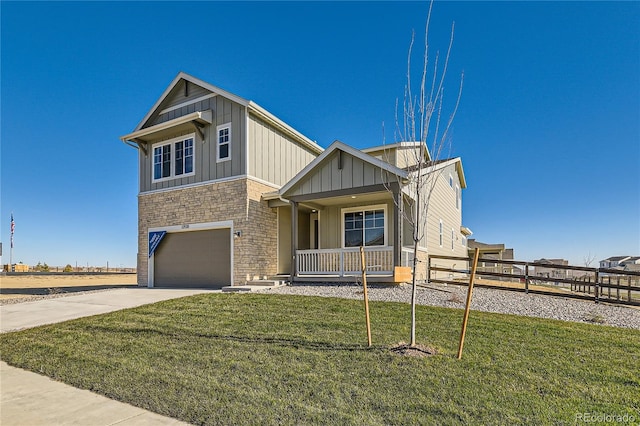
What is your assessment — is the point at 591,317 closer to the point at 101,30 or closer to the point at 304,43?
the point at 304,43

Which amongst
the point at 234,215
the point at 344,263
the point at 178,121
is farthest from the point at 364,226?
the point at 178,121

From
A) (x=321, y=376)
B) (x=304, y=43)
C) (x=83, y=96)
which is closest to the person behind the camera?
(x=321, y=376)

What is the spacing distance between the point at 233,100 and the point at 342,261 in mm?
7573

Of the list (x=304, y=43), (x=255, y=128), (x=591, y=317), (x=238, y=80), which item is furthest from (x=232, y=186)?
(x=591, y=317)

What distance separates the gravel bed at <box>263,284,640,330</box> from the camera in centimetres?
807

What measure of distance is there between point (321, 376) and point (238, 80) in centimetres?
1697

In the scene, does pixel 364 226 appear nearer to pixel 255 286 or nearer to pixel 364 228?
pixel 364 228

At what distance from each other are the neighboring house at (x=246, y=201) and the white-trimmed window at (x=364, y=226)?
4 centimetres

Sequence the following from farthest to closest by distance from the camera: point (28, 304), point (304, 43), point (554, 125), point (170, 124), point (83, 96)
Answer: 1. point (83, 96)
2. point (304, 43)
3. point (554, 125)
4. point (170, 124)
5. point (28, 304)

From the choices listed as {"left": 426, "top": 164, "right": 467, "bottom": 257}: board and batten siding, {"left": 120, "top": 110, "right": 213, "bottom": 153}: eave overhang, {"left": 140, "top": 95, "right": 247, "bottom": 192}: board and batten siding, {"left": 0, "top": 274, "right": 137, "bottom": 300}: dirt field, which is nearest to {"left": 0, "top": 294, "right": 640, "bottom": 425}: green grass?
{"left": 140, "top": 95, "right": 247, "bottom": 192}: board and batten siding

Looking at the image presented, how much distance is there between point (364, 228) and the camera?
14.4 meters

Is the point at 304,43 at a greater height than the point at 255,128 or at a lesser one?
greater

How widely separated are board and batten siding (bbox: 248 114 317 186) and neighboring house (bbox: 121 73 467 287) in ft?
0.15

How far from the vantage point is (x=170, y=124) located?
49.5 feet
